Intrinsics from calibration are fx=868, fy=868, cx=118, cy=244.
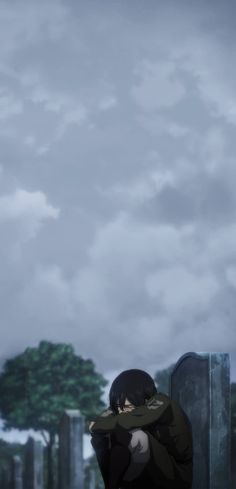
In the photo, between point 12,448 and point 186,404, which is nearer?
point 186,404

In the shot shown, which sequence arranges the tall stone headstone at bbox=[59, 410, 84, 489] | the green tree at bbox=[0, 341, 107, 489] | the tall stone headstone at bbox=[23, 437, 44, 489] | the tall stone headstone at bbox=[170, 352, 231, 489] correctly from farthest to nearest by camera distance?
the green tree at bbox=[0, 341, 107, 489]
the tall stone headstone at bbox=[23, 437, 44, 489]
the tall stone headstone at bbox=[59, 410, 84, 489]
the tall stone headstone at bbox=[170, 352, 231, 489]

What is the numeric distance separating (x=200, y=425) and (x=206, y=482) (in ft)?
1.80

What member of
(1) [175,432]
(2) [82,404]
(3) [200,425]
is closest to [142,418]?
(1) [175,432]

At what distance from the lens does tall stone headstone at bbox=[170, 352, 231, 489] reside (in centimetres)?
846

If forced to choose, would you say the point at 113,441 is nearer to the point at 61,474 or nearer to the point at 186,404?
the point at 186,404

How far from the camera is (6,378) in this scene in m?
47.0

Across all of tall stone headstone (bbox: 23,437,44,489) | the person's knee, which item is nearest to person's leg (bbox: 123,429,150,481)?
the person's knee

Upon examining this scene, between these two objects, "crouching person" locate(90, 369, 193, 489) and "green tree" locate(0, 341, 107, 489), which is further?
"green tree" locate(0, 341, 107, 489)

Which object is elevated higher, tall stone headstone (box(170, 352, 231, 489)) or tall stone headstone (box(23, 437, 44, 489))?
tall stone headstone (box(23, 437, 44, 489))

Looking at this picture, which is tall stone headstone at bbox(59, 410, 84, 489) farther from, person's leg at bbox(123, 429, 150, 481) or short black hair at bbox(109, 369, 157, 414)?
short black hair at bbox(109, 369, 157, 414)

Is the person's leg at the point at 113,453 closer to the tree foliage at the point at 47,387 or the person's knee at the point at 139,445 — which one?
the person's knee at the point at 139,445

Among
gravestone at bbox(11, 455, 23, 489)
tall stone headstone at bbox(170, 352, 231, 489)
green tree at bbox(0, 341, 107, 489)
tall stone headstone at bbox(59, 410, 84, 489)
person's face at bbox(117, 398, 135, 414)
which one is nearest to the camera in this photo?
person's face at bbox(117, 398, 135, 414)

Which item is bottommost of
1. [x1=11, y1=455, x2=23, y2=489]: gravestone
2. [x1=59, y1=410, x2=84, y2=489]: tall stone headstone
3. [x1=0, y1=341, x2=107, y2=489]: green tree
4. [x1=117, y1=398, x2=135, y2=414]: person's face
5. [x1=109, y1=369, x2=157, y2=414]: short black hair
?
[x1=117, y1=398, x2=135, y2=414]: person's face

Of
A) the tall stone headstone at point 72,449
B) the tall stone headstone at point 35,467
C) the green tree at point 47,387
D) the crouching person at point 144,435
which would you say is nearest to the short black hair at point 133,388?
the crouching person at point 144,435
